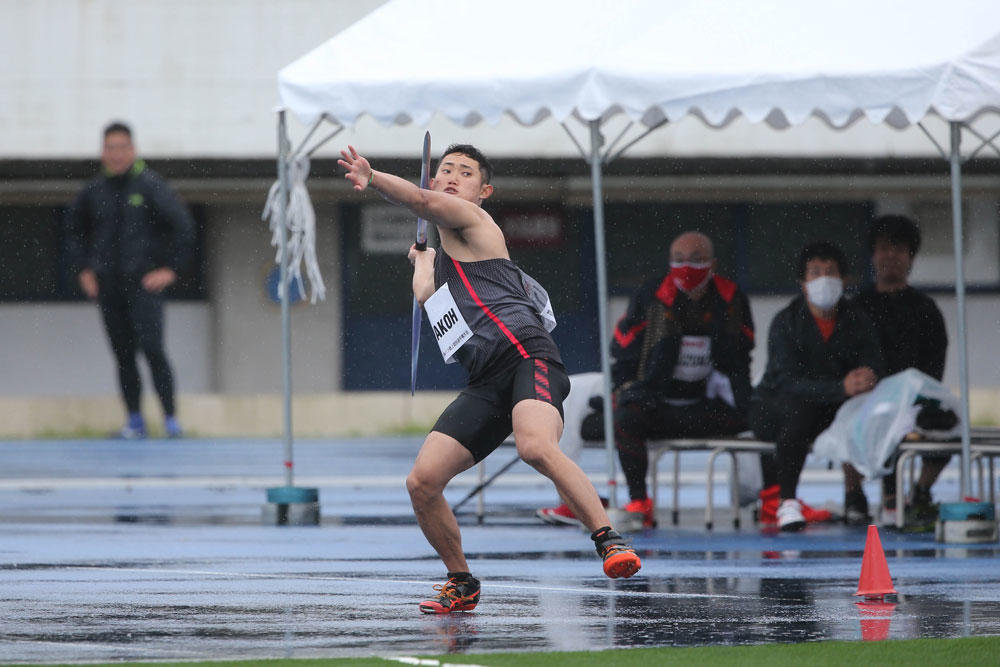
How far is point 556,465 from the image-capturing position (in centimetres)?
692

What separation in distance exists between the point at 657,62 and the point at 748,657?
192 inches

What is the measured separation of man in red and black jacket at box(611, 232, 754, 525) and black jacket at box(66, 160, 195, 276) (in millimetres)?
7511

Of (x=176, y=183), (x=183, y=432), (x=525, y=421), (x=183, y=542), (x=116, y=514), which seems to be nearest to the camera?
(x=525, y=421)

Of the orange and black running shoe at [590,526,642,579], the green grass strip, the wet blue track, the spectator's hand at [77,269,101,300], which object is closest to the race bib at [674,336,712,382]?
the wet blue track

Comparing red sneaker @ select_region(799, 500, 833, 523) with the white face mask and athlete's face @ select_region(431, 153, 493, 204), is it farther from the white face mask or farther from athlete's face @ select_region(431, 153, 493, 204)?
athlete's face @ select_region(431, 153, 493, 204)

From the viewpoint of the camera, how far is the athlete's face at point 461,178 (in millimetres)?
7422

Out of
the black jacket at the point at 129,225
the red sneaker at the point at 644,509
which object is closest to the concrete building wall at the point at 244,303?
the black jacket at the point at 129,225

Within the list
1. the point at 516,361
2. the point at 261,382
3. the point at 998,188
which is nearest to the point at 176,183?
the point at 261,382

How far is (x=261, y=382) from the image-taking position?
23.4 meters

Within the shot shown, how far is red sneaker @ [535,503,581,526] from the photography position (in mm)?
11727

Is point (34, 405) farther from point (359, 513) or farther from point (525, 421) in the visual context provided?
point (525, 421)

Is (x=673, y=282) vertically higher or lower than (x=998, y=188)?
lower

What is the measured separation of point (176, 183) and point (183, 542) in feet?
41.5

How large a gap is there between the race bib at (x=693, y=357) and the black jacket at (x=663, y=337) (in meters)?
0.03
